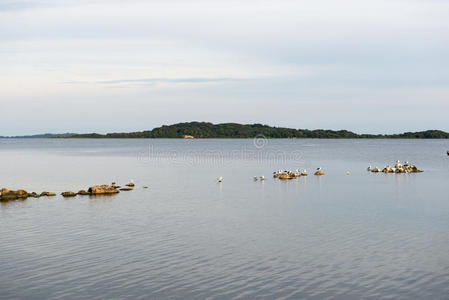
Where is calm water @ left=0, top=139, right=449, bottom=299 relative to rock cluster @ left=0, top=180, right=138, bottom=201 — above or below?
below

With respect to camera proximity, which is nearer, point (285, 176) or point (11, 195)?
point (11, 195)

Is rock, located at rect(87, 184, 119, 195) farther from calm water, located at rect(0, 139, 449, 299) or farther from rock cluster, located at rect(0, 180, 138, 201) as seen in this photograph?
calm water, located at rect(0, 139, 449, 299)

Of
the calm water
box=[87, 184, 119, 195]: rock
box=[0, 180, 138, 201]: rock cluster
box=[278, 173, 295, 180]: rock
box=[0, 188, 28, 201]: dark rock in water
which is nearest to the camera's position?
the calm water

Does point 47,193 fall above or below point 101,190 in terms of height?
below

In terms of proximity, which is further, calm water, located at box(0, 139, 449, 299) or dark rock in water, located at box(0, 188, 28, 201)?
dark rock in water, located at box(0, 188, 28, 201)

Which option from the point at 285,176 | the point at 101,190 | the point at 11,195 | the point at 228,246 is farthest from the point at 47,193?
the point at 285,176

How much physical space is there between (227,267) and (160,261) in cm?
342

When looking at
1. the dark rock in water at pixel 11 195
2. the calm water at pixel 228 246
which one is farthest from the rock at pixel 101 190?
the dark rock in water at pixel 11 195

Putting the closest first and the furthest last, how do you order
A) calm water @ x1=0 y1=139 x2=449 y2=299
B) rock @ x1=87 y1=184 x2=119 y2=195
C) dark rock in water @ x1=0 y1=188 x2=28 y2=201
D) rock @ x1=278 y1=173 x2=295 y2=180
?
calm water @ x1=0 y1=139 x2=449 y2=299 < dark rock in water @ x1=0 y1=188 x2=28 y2=201 < rock @ x1=87 y1=184 x2=119 y2=195 < rock @ x1=278 y1=173 x2=295 y2=180

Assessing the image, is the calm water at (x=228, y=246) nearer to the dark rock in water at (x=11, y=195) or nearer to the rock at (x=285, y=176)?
the dark rock in water at (x=11, y=195)

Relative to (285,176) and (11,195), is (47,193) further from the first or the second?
(285,176)

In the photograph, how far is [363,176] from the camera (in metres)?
68.4

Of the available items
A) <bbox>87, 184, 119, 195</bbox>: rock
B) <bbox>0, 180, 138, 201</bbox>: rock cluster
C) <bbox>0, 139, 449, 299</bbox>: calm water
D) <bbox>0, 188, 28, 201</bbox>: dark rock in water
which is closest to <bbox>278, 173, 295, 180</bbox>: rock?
<bbox>0, 139, 449, 299</bbox>: calm water

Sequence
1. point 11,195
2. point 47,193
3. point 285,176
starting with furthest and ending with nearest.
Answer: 1. point 285,176
2. point 47,193
3. point 11,195
